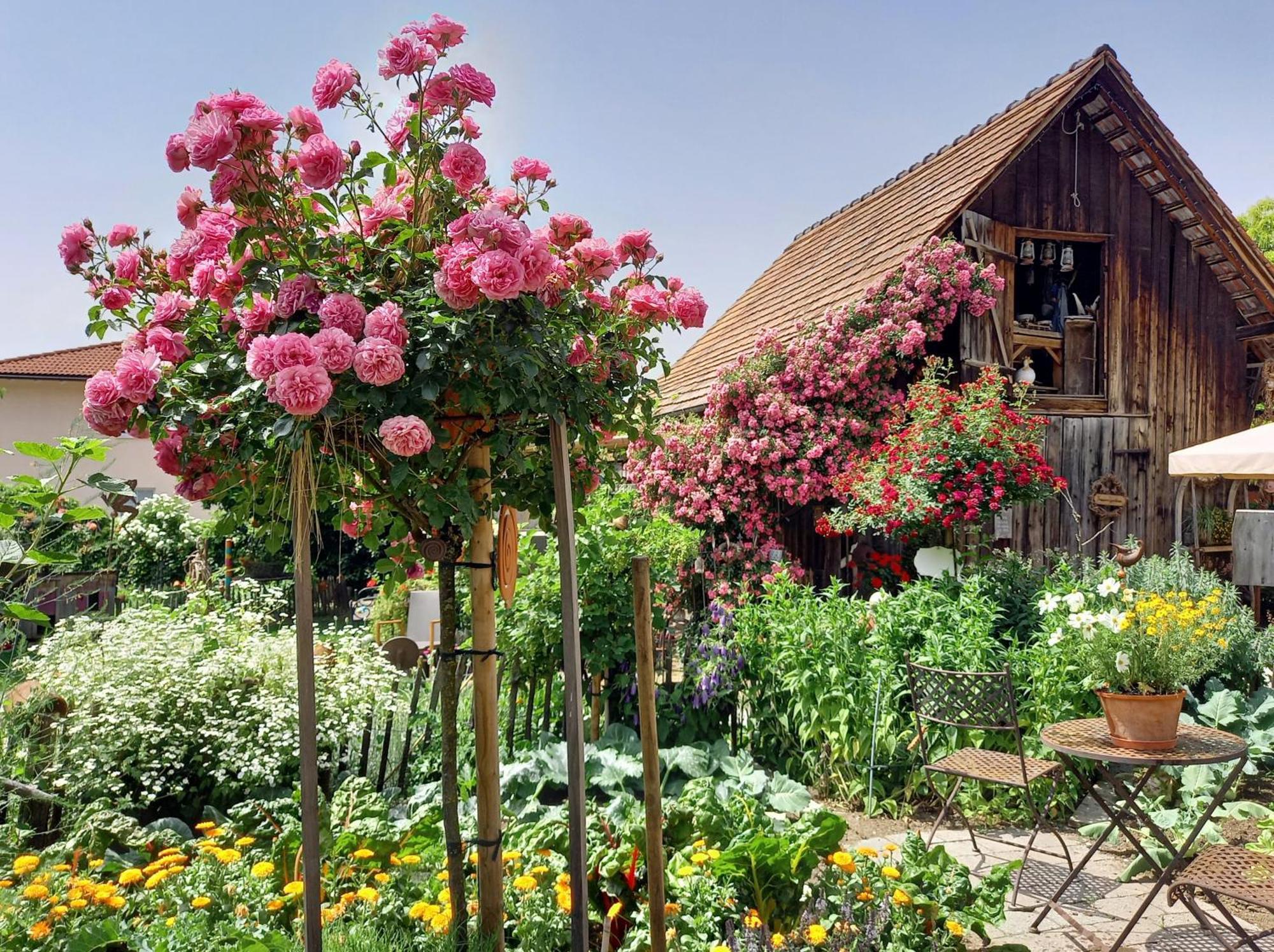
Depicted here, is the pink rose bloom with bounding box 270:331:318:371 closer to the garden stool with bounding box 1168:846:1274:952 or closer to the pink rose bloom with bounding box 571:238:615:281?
the pink rose bloom with bounding box 571:238:615:281

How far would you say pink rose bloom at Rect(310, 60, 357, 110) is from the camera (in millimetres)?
1902

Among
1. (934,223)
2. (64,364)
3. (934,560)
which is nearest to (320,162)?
(934,560)

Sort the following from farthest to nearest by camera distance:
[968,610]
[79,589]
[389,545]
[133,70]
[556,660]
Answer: [79,589], [968,610], [556,660], [133,70], [389,545]

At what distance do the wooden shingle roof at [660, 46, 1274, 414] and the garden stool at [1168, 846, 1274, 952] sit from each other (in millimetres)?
4583

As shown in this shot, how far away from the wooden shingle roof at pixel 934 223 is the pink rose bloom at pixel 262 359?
16.5 feet

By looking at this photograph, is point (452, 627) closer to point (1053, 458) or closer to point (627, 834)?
point (627, 834)

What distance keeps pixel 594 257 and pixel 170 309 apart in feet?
3.43

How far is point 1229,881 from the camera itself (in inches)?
104

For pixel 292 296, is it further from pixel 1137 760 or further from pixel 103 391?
pixel 1137 760

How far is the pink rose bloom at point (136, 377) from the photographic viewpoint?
6.12 feet

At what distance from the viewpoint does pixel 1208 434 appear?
9328mm

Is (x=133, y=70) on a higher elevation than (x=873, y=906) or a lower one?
higher

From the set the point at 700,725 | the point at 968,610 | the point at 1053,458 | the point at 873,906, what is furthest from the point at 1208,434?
the point at 873,906

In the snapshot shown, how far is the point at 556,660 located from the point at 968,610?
8.63 feet
